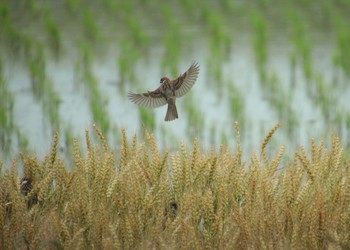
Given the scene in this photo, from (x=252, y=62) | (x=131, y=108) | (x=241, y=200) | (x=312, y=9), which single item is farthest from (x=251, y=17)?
(x=241, y=200)

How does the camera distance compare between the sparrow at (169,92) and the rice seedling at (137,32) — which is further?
the rice seedling at (137,32)

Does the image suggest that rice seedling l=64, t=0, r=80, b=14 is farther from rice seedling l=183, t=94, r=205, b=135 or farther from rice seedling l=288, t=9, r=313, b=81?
rice seedling l=183, t=94, r=205, b=135

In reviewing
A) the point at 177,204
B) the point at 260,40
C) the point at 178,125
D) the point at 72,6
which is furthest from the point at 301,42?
the point at 177,204

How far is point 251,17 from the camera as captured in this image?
917cm

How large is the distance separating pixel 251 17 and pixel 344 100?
2.91m

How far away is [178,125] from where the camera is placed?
238 inches

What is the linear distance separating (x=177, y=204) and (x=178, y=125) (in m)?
2.57

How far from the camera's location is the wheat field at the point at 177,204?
308cm

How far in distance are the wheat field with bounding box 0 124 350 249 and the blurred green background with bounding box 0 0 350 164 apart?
813mm

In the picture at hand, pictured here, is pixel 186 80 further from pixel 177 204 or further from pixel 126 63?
pixel 126 63

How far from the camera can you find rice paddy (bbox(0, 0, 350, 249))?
318 cm

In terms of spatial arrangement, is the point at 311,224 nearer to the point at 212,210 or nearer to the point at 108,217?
the point at 212,210

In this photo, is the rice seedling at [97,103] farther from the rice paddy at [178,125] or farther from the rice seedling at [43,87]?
the rice seedling at [43,87]

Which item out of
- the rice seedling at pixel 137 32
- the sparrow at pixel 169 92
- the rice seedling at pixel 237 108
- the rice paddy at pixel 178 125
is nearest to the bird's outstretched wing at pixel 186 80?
the sparrow at pixel 169 92
